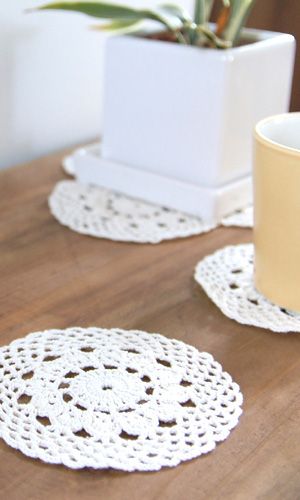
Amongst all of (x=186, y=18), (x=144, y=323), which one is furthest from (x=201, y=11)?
(x=144, y=323)

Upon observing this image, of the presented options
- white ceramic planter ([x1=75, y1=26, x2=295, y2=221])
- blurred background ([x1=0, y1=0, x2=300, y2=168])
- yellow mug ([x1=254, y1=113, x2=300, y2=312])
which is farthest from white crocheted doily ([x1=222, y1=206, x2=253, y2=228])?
blurred background ([x1=0, y1=0, x2=300, y2=168])

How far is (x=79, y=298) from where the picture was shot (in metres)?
0.52

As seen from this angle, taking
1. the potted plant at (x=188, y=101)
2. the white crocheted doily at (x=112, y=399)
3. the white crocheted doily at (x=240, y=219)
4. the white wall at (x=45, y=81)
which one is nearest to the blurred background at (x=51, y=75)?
the white wall at (x=45, y=81)

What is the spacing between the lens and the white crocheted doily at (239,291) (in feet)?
1.65

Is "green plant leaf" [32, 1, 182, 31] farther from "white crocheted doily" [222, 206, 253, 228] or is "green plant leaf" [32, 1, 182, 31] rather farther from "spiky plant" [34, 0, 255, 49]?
"white crocheted doily" [222, 206, 253, 228]

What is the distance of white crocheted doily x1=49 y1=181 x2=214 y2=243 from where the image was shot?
0.61 metres

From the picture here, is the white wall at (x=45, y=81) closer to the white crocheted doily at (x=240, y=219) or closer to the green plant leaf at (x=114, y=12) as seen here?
the green plant leaf at (x=114, y=12)

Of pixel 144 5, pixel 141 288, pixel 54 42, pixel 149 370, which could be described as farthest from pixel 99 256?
pixel 144 5

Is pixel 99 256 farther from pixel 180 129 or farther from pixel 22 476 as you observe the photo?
pixel 22 476

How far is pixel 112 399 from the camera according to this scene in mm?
418

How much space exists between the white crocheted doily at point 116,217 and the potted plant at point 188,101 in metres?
0.01

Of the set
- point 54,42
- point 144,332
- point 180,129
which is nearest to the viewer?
point 144,332

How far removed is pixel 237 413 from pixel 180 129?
295 millimetres

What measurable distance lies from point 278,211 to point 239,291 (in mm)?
72
